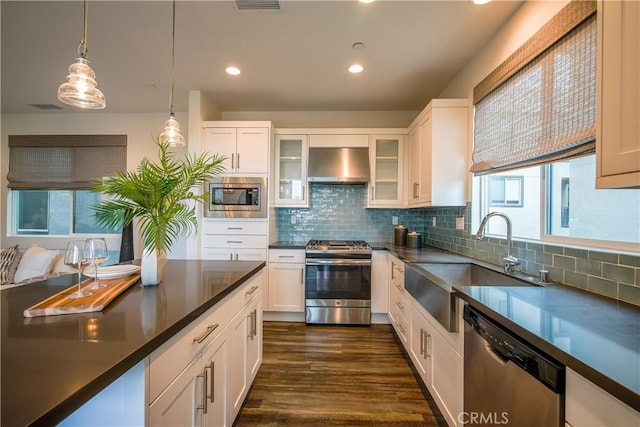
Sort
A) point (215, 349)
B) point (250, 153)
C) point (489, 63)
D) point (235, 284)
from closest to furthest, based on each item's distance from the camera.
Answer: point (215, 349)
point (235, 284)
point (489, 63)
point (250, 153)

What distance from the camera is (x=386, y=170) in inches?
138

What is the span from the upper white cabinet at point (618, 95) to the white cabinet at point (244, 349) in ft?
5.60

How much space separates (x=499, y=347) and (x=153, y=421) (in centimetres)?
118

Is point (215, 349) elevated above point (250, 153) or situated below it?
below

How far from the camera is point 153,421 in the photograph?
30.3 inches

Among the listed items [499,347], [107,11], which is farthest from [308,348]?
[107,11]

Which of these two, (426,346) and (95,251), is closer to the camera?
(95,251)

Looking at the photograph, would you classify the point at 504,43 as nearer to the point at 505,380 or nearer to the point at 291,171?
the point at 505,380

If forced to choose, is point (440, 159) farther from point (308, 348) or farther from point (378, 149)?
point (308, 348)

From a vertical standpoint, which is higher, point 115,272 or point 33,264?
point 115,272

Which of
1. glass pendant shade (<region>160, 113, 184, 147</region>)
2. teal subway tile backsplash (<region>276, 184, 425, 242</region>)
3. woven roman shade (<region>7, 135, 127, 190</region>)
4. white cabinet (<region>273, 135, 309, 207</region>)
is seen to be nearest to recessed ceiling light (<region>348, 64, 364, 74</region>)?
white cabinet (<region>273, 135, 309, 207</region>)

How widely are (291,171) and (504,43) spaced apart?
2.42 meters

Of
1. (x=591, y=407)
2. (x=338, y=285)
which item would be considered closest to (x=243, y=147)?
(x=338, y=285)

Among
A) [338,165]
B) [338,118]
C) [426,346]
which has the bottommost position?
[426,346]
